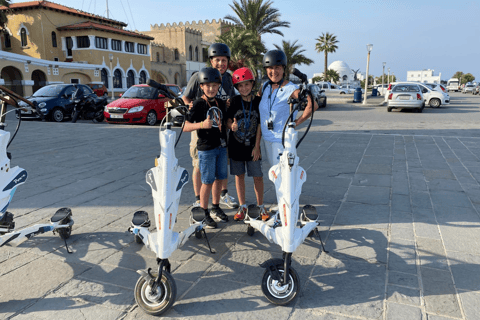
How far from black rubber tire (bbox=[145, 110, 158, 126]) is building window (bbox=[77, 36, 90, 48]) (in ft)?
92.3

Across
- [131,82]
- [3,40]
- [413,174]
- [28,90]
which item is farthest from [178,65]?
[413,174]

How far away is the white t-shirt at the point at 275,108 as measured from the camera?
141 inches

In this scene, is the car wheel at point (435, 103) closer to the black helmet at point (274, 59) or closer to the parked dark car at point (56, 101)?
the parked dark car at point (56, 101)

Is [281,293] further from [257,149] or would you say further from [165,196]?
[257,149]

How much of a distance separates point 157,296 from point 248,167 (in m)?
1.87

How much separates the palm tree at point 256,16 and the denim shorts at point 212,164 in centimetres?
2724

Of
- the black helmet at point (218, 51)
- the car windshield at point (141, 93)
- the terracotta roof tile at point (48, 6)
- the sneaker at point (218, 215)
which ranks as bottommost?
the sneaker at point (218, 215)

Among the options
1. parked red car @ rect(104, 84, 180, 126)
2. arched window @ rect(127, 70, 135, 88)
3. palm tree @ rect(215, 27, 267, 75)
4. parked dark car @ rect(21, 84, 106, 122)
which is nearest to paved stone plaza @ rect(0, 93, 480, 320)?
parked red car @ rect(104, 84, 180, 126)

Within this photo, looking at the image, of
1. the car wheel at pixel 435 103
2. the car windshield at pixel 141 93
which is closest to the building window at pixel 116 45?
the car windshield at pixel 141 93

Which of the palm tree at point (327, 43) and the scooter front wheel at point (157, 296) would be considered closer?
the scooter front wheel at point (157, 296)

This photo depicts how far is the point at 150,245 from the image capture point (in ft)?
8.65

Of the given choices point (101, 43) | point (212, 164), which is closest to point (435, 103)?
point (212, 164)

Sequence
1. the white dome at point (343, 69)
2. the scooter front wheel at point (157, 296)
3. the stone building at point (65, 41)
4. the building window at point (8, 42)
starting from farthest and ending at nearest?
the white dome at point (343, 69) → the building window at point (8, 42) → the stone building at point (65, 41) → the scooter front wheel at point (157, 296)

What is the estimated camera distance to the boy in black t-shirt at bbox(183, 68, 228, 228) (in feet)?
11.4
